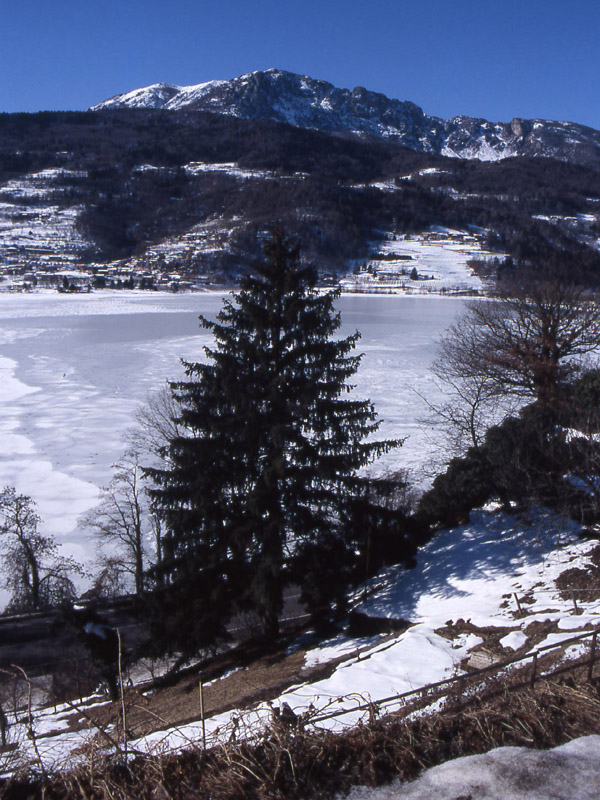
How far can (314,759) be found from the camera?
2.53 metres

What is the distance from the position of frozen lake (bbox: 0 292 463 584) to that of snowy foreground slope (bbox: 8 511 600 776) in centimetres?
754

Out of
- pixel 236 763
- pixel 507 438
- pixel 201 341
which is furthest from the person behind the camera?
pixel 201 341

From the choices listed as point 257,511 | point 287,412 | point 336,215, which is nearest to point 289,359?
point 287,412

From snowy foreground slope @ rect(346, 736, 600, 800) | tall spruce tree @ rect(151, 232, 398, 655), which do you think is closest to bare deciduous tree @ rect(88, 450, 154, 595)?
tall spruce tree @ rect(151, 232, 398, 655)

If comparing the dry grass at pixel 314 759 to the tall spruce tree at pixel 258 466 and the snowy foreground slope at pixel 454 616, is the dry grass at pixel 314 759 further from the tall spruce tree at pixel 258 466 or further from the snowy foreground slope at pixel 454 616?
the tall spruce tree at pixel 258 466

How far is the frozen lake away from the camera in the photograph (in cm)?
2003

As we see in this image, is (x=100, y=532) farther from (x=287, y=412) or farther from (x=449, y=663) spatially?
(x=449, y=663)

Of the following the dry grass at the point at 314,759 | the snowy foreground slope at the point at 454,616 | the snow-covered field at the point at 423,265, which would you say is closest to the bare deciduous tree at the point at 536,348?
the snowy foreground slope at the point at 454,616

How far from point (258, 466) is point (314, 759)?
9.02m

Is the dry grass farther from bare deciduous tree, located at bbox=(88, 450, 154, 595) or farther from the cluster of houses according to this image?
the cluster of houses

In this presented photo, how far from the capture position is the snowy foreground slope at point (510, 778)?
227cm

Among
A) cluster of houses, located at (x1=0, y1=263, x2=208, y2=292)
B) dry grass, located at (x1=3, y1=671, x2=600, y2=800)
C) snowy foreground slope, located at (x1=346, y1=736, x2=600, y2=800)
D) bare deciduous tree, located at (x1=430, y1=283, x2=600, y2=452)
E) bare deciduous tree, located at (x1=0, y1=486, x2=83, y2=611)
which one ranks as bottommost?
bare deciduous tree, located at (x1=0, y1=486, x2=83, y2=611)

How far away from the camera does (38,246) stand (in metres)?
162

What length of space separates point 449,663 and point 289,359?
6084 millimetres
